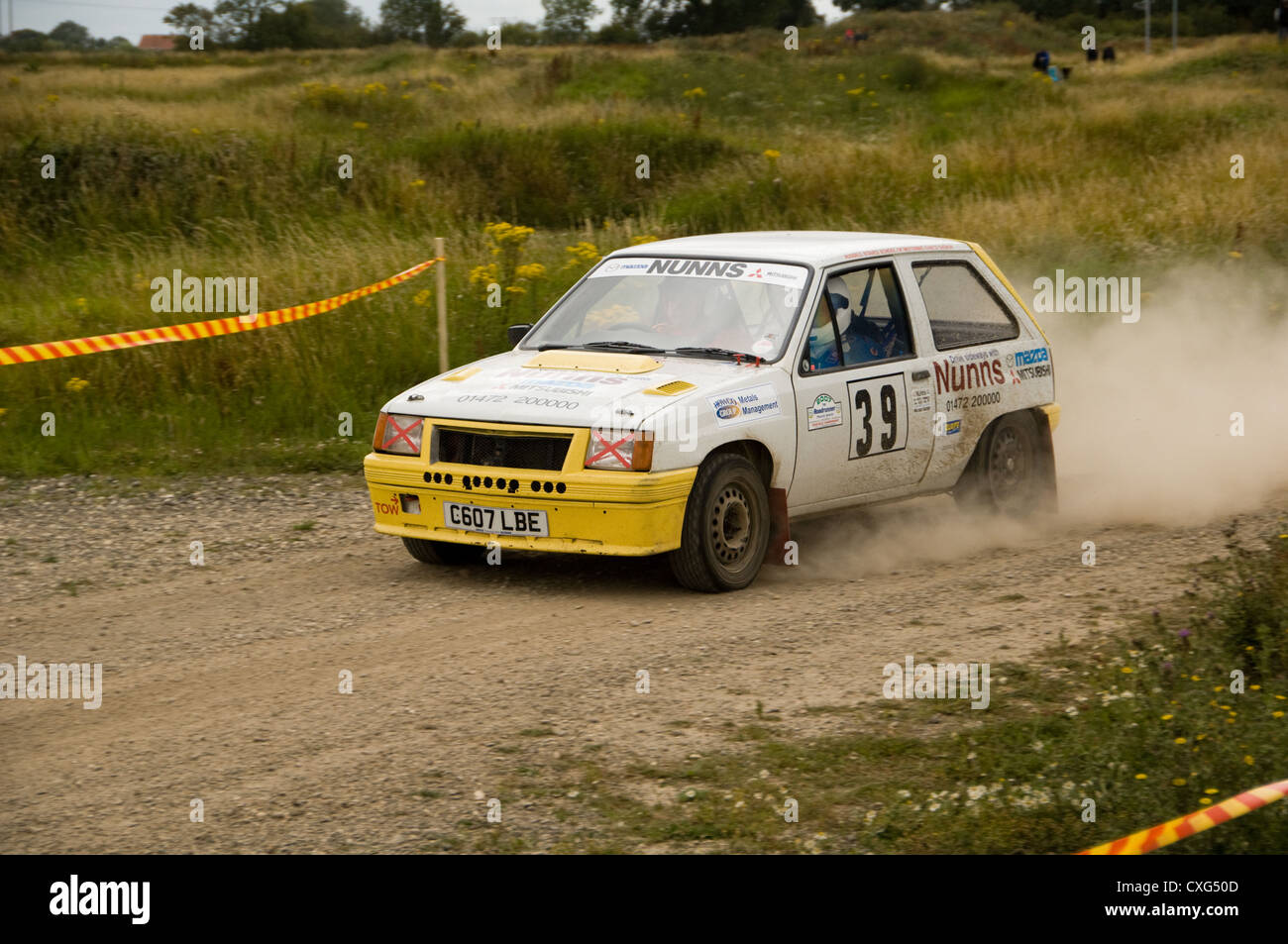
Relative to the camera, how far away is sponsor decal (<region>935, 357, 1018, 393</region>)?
8672mm

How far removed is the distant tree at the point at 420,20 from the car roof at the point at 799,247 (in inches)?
3156

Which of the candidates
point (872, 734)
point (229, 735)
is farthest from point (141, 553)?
point (872, 734)

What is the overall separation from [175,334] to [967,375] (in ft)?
20.9

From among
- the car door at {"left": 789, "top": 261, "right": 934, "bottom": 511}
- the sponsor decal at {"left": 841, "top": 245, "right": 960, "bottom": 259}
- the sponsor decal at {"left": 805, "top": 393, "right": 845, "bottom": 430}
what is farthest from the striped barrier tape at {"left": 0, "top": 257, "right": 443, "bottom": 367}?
the sponsor decal at {"left": 805, "top": 393, "right": 845, "bottom": 430}

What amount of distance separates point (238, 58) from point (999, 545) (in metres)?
59.1

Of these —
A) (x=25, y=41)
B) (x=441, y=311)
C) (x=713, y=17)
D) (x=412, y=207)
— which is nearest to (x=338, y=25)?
(x=25, y=41)

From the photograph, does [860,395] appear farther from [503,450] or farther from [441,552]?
[441,552]

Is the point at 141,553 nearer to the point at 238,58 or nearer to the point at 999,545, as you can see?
the point at 999,545

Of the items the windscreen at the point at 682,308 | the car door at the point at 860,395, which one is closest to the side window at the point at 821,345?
the car door at the point at 860,395

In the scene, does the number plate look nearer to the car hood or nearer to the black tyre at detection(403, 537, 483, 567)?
the car hood

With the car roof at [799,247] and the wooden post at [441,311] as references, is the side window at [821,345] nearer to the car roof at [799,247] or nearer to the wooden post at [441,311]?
the car roof at [799,247]

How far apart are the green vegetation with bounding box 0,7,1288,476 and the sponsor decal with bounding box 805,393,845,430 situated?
459 centimetres

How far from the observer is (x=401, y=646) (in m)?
6.71
